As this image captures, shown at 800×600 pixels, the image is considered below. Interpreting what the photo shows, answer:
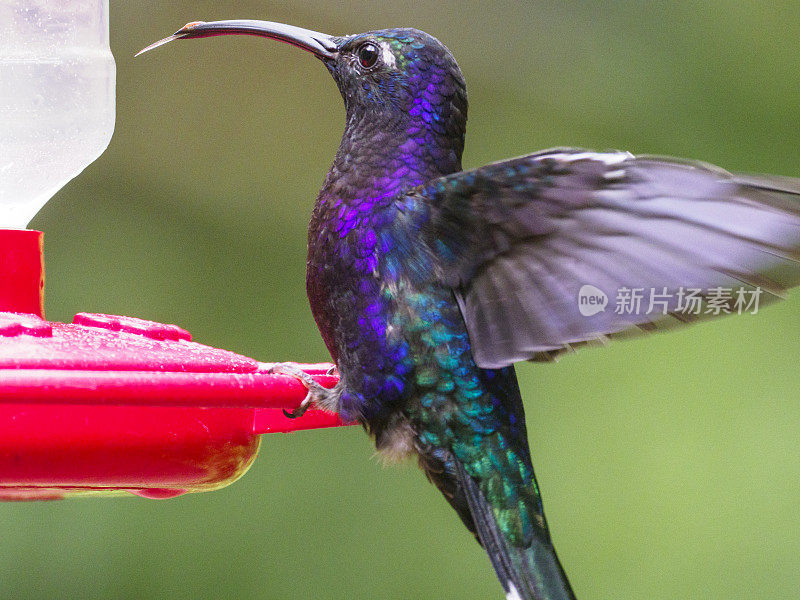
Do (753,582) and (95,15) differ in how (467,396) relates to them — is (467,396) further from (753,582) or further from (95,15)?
(753,582)

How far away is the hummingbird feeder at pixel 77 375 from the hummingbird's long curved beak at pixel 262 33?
225mm

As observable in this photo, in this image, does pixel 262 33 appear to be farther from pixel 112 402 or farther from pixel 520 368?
pixel 520 368

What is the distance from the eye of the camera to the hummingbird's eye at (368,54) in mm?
2381

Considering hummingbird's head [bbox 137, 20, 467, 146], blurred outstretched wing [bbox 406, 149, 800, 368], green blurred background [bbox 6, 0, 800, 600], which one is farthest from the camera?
green blurred background [bbox 6, 0, 800, 600]

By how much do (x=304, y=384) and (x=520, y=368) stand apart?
291 centimetres

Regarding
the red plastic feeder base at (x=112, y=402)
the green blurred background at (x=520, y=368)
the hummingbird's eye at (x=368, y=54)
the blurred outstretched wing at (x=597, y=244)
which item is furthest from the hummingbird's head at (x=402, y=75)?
the green blurred background at (x=520, y=368)

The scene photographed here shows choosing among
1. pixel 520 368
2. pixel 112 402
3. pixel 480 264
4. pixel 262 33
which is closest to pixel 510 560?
pixel 480 264

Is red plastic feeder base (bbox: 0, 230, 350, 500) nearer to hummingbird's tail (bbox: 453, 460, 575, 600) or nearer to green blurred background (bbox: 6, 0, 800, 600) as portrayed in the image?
hummingbird's tail (bbox: 453, 460, 575, 600)

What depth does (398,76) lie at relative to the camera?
2.35 meters

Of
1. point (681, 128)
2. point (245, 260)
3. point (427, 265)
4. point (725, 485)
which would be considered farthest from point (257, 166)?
point (427, 265)

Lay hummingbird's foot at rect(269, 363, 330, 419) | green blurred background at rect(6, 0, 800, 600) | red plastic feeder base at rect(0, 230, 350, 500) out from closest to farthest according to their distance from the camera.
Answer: red plastic feeder base at rect(0, 230, 350, 500)
hummingbird's foot at rect(269, 363, 330, 419)
green blurred background at rect(6, 0, 800, 600)

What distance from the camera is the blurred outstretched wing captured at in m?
1.67

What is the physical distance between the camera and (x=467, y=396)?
86.5 inches

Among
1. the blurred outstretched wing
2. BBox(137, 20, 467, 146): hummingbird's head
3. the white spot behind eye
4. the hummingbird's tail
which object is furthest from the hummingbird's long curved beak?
the hummingbird's tail
